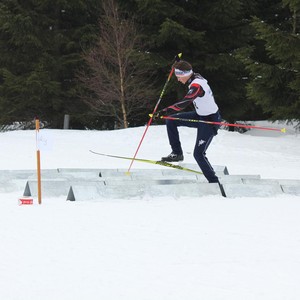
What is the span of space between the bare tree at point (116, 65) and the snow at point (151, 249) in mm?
14185

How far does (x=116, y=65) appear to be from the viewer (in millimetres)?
21875

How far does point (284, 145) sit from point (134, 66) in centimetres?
819

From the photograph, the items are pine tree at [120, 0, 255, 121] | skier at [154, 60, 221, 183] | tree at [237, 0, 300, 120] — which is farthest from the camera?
pine tree at [120, 0, 255, 121]

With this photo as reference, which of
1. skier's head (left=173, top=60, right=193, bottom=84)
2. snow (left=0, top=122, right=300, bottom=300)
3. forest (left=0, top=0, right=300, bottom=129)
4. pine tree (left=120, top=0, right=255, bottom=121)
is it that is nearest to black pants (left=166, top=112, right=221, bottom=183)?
snow (left=0, top=122, right=300, bottom=300)

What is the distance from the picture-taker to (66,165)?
1184 cm

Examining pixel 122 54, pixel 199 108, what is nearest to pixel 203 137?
pixel 199 108

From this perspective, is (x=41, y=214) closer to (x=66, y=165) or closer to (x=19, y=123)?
(x=66, y=165)

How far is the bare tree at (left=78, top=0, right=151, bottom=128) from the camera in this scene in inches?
826

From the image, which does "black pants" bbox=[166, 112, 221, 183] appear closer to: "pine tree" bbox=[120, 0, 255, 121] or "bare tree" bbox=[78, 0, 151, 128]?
"pine tree" bbox=[120, 0, 255, 121]

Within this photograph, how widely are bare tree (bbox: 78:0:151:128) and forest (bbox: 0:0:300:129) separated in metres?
0.05

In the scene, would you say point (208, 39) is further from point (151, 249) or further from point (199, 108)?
point (151, 249)

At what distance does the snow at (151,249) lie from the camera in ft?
11.5

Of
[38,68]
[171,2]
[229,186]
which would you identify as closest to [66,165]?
[229,186]

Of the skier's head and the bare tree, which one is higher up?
the skier's head
